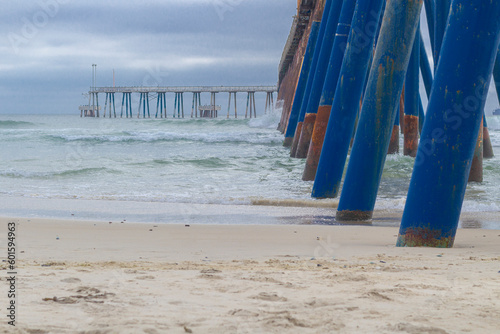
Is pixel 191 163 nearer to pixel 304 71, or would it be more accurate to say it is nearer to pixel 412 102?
pixel 304 71

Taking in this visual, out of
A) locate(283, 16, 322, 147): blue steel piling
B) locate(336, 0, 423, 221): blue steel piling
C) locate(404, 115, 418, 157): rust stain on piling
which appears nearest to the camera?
locate(336, 0, 423, 221): blue steel piling

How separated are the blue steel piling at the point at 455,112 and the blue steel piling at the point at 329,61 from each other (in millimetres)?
4198

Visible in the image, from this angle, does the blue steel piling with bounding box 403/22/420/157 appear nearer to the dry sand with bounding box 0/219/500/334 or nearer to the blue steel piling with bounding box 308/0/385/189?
the blue steel piling with bounding box 308/0/385/189

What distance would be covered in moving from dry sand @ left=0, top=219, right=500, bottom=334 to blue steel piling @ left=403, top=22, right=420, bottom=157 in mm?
8411

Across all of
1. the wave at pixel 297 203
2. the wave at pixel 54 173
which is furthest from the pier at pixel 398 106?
the wave at pixel 54 173

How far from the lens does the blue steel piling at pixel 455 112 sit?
377cm

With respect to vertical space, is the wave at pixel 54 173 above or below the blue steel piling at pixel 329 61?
below

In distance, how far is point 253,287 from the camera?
9.02 feet

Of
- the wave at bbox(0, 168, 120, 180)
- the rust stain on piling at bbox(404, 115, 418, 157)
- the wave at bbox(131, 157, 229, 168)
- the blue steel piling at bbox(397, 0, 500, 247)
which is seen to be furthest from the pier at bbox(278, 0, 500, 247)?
the wave at bbox(0, 168, 120, 180)

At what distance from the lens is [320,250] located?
14.1 ft

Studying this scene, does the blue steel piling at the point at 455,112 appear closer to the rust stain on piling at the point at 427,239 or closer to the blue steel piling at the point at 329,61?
the rust stain on piling at the point at 427,239

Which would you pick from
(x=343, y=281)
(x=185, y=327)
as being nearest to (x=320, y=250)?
(x=343, y=281)

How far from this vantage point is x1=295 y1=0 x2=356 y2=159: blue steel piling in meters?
8.06

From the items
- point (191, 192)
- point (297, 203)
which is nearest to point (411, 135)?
point (191, 192)
